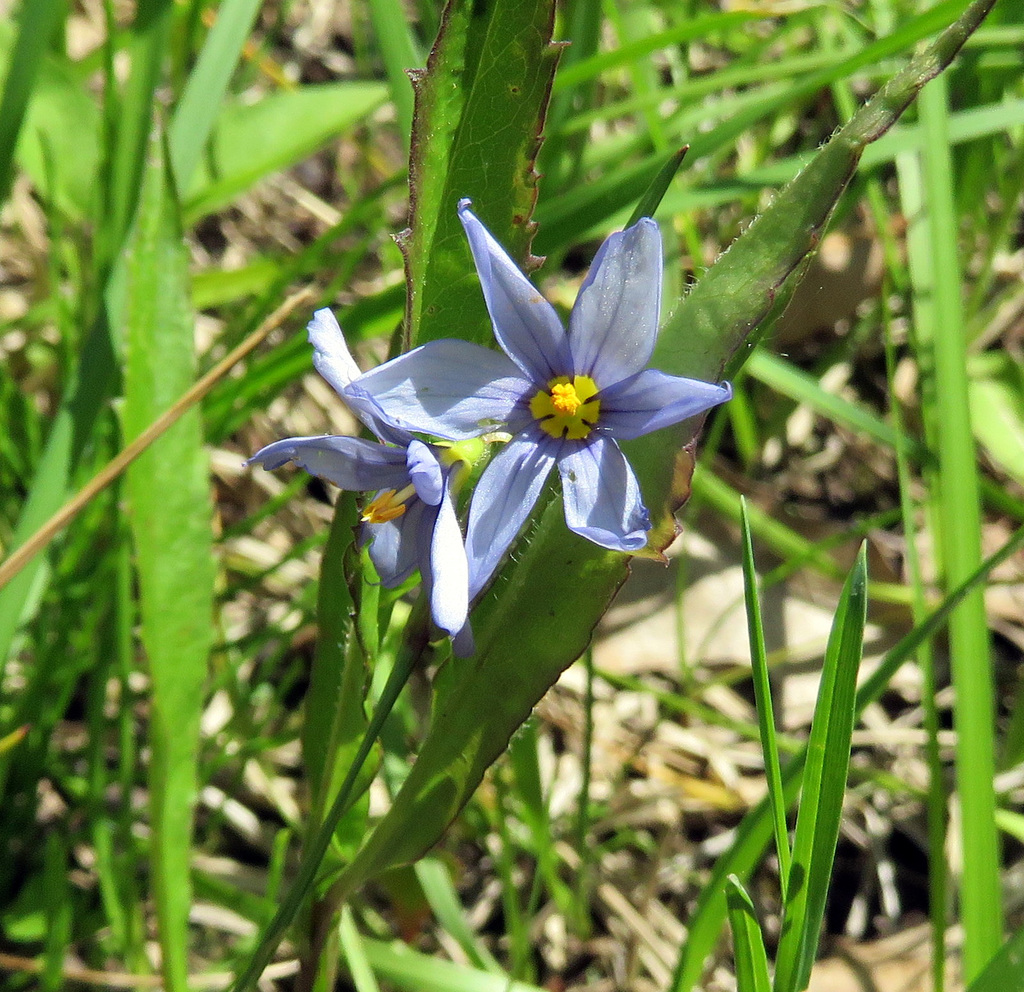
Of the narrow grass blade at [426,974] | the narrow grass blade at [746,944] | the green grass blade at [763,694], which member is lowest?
the narrow grass blade at [426,974]

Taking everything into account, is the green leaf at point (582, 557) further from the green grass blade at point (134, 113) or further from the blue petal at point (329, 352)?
the green grass blade at point (134, 113)

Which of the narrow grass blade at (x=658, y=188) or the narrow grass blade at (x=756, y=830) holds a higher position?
the narrow grass blade at (x=658, y=188)

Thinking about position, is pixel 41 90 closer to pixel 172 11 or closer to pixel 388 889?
pixel 172 11

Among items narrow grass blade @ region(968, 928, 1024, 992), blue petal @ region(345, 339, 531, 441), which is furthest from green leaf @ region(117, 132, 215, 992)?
narrow grass blade @ region(968, 928, 1024, 992)

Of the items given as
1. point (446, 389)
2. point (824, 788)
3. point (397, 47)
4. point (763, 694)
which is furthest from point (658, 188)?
point (397, 47)

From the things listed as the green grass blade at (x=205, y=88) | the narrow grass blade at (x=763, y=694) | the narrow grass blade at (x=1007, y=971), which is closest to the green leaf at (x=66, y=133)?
the green grass blade at (x=205, y=88)

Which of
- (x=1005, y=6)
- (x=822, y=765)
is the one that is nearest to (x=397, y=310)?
(x=822, y=765)

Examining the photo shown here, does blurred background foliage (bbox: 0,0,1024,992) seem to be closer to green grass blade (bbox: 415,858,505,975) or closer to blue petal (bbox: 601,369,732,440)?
green grass blade (bbox: 415,858,505,975)
